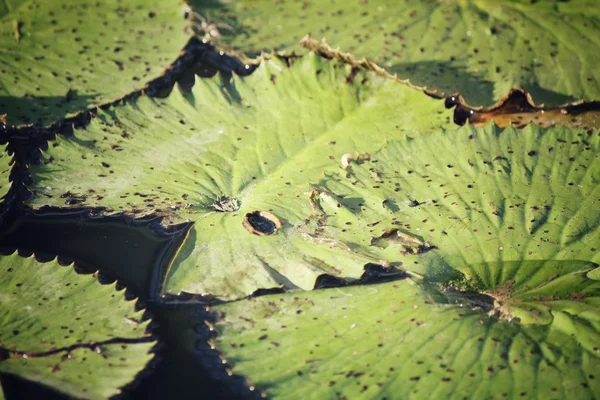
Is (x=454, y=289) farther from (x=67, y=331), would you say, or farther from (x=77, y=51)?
(x=77, y=51)

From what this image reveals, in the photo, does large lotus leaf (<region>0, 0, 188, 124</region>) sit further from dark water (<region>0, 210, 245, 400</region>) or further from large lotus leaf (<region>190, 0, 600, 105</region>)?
dark water (<region>0, 210, 245, 400</region>)

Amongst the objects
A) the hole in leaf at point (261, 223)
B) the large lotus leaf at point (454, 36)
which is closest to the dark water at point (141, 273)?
the hole in leaf at point (261, 223)

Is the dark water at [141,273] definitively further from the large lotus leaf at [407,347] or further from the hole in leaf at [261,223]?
the hole in leaf at [261,223]

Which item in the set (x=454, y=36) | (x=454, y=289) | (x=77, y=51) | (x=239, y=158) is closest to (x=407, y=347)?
(x=454, y=289)

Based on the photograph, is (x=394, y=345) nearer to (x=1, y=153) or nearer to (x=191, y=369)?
(x=191, y=369)

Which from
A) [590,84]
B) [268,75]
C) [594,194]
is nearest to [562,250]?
[594,194]

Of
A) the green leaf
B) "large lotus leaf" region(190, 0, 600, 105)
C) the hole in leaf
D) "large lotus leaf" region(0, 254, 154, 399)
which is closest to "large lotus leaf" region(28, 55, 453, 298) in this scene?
the hole in leaf
